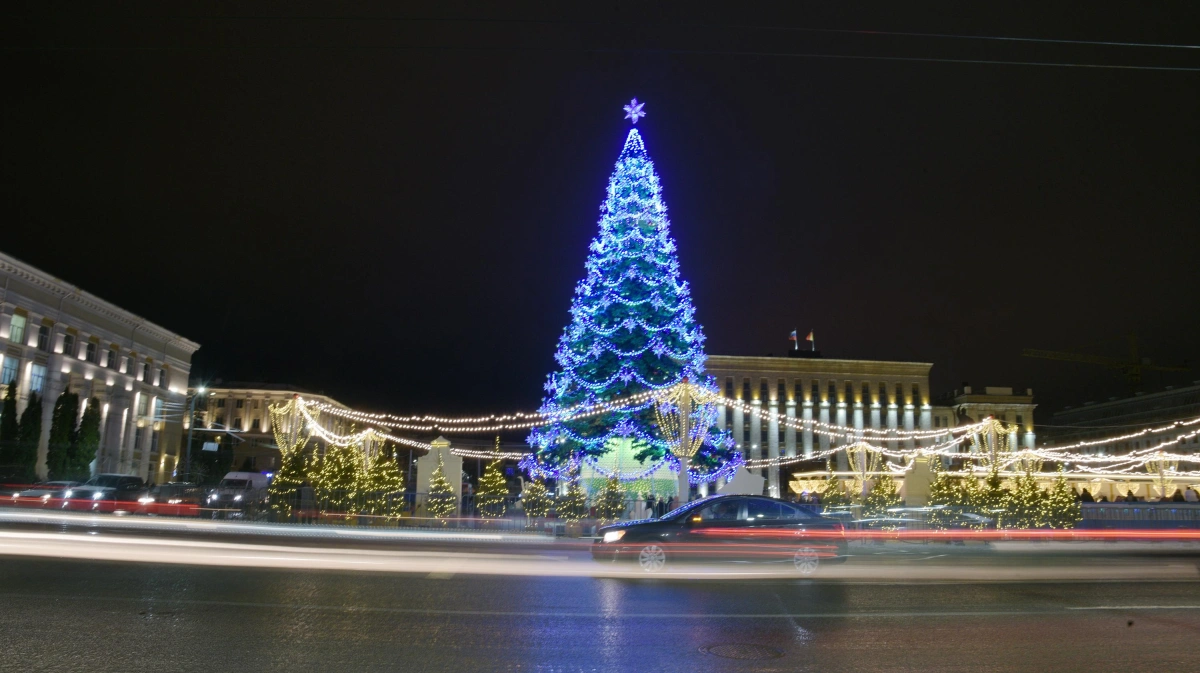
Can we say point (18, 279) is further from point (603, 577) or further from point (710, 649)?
point (710, 649)

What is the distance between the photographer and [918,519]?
88.3 ft

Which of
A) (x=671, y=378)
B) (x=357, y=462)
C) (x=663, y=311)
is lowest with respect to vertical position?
(x=357, y=462)

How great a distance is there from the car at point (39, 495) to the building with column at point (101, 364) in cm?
1926

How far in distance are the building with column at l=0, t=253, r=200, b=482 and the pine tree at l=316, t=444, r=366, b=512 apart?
920 inches

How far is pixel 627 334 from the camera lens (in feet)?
113

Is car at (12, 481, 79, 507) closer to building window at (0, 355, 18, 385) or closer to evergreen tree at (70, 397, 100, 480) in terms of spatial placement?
building window at (0, 355, 18, 385)

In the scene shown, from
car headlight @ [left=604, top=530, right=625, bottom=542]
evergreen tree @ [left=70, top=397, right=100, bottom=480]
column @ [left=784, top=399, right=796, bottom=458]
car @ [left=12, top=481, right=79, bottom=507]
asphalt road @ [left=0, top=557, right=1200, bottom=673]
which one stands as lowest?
asphalt road @ [left=0, top=557, right=1200, bottom=673]

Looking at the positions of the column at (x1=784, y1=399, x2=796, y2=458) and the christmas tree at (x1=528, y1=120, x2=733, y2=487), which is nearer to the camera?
the christmas tree at (x1=528, y1=120, x2=733, y2=487)

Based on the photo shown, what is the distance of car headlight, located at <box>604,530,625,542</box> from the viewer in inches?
570

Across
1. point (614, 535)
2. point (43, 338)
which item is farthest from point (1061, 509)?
point (43, 338)

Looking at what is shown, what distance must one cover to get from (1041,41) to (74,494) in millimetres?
29719

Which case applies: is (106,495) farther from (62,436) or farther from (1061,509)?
(1061,509)

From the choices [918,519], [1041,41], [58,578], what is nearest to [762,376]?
[918,519]

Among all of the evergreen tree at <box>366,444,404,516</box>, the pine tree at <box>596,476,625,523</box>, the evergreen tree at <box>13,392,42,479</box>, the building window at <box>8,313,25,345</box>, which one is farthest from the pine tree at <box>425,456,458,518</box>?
the building window at <box>8,313,25,345</box>
